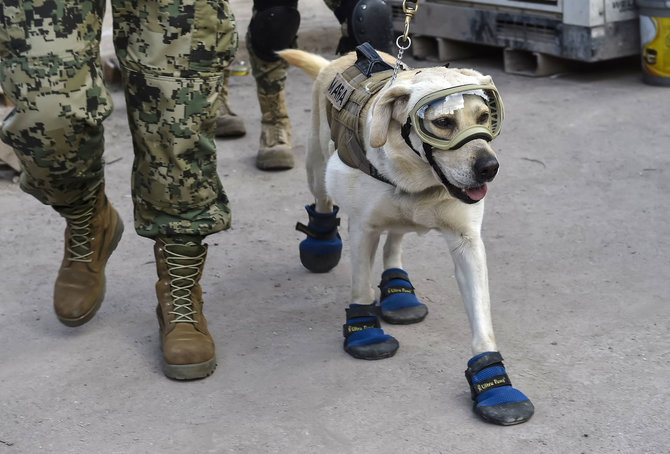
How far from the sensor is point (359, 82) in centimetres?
262

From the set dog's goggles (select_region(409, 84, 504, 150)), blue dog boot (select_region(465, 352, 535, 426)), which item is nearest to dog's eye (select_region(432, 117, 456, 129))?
dog's goggles (select_region(409, 84, 504, 150))

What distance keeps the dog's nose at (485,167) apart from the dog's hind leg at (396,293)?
717 millimetres

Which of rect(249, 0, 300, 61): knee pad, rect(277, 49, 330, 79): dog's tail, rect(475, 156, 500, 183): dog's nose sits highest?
rect(475, 156, 500, 183): dog's nose

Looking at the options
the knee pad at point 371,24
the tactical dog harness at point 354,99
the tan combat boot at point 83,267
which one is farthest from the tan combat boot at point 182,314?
the knee pad at point 371,24

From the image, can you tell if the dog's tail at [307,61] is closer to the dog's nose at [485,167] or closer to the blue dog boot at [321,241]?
the blue dog boot at [321,241]

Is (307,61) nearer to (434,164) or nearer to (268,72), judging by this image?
(434,164)

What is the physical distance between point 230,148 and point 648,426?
293cm

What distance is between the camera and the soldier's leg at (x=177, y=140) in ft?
7.88

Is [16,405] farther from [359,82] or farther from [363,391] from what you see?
[359,82]

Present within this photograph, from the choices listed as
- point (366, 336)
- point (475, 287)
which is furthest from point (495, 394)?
point (366, 336)

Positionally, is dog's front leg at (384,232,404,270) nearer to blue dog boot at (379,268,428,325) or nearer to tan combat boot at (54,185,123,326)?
blue dog boot at (379,268,428,325)

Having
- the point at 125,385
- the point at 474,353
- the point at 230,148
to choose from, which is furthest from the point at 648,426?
the point at 230,148

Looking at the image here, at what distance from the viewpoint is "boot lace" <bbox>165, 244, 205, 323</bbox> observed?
262 cm

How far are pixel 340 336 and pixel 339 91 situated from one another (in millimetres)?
755
